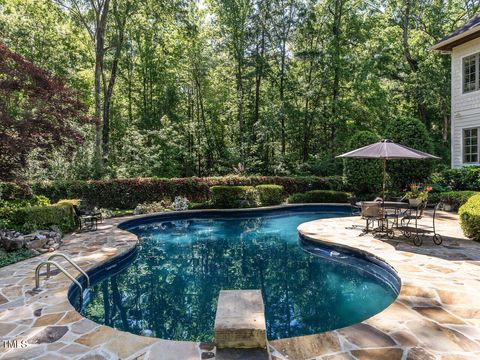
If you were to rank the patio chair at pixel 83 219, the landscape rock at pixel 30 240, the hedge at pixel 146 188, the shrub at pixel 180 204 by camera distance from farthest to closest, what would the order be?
the shrub at pixel 180 204
the hedge at pixel 146 188
the patio chair at pixel 83 219
the landscape rock at pixel 30 240

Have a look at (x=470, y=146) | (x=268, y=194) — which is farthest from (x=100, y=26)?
(x=470, y=146)

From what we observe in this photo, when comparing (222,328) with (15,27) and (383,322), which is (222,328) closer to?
(383,322)

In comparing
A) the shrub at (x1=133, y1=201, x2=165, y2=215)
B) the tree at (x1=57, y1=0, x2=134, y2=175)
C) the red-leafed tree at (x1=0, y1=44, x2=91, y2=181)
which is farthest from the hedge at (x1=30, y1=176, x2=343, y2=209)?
the red-leafed tree at (x1=0, y1=44, x2=91, y2=181)

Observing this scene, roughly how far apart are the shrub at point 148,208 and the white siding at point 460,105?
12.2m

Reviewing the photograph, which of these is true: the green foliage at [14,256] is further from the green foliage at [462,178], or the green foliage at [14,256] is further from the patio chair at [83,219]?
the green foliage at [462,178]

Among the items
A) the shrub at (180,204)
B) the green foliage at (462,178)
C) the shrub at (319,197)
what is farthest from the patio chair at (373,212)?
the shrub at (180,204)

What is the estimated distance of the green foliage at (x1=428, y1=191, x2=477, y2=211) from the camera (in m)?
10.7

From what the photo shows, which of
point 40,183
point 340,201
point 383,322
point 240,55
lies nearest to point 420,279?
point 383,322

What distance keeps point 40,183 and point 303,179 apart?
39.5 feet

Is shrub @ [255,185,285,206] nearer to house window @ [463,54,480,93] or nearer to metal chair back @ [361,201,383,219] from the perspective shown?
metal chair back @ [361,201,383,219]

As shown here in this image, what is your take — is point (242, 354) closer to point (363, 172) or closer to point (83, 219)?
point (83, 219)

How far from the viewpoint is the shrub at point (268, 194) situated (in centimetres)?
1472

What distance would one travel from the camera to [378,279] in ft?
19.6

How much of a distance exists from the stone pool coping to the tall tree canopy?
12877 mm
